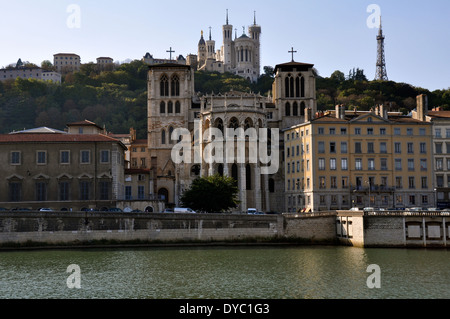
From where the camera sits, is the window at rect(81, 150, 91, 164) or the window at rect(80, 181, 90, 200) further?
the window at rect(81, 150, 91, 164)

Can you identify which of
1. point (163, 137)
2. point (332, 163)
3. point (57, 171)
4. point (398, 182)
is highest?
point (163, 137)

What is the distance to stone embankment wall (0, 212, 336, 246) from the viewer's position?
57.8 m

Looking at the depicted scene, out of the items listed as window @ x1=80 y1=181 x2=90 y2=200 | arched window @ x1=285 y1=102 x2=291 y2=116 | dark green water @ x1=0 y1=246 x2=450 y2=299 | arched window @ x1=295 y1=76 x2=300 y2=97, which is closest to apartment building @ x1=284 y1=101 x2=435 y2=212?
arched window @ x1=285 y1=102 x2=291 y2=116

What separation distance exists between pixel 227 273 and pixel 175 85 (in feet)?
196

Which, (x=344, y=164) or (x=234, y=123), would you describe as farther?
(x=234, y=123)

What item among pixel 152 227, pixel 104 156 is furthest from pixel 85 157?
pixel 152 227

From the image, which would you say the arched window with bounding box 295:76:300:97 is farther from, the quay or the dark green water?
the dark green water

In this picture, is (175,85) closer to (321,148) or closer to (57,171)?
(321,148)

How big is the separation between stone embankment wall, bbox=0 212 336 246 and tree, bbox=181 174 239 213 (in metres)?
11.5

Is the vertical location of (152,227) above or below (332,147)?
below

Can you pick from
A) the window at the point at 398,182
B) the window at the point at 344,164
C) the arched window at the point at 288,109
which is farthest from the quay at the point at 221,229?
the arched window at the point at 288,109

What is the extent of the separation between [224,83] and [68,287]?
136 m

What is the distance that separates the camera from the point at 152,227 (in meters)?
60.4

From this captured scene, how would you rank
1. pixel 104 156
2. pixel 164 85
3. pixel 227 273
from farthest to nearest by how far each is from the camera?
pixel 164 85
pixel 104 156
pixel 227 273
